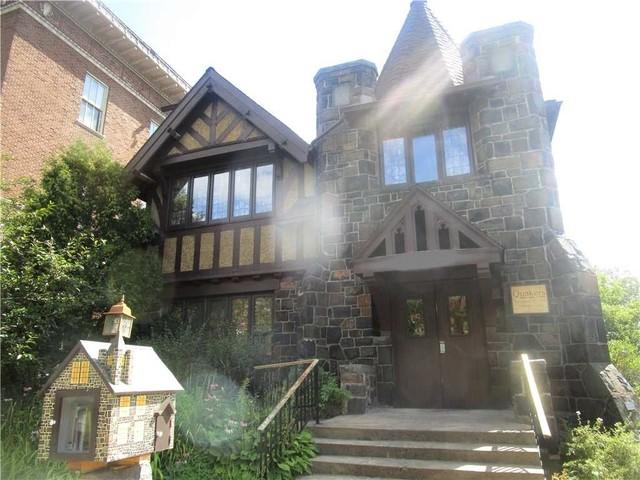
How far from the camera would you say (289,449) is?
624cm

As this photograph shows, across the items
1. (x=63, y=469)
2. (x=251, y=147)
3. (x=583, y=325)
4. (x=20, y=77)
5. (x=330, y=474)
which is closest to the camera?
(x=63, y=469)

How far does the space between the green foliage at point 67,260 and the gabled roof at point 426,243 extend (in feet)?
16.5

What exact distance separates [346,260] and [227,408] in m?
4.21

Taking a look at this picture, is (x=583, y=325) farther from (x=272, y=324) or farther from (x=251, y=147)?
(x=251, y=147)

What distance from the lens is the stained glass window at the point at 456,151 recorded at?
9711mm

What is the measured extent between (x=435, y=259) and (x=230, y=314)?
5.17 meters

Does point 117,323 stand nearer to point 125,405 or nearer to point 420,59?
point 125,405

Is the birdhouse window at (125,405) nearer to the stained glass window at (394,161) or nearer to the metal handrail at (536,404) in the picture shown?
the metal handrail at (536,404)

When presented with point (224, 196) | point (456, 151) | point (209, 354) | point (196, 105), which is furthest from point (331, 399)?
point (196, 105)

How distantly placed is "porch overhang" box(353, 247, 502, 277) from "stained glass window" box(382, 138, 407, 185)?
2.37 meters

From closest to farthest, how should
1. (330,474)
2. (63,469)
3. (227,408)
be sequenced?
(63,469), (330,474), (227,408)

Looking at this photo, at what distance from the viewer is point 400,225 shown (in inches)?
341

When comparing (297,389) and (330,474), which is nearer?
(330,474)

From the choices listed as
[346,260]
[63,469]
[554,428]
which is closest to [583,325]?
[554,428]
